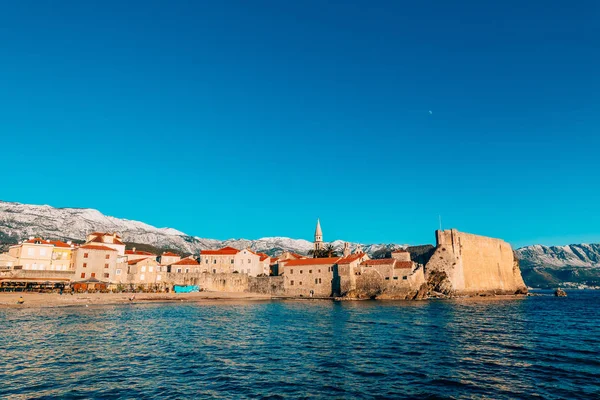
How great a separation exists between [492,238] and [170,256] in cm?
8005

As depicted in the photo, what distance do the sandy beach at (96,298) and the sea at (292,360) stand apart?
1589 centimetres

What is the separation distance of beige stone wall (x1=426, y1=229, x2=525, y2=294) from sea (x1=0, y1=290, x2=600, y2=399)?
51.2 m

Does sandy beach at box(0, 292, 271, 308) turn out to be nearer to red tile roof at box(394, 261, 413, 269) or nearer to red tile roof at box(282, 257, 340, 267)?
red tile roof at box(282, 257, 340, 267)

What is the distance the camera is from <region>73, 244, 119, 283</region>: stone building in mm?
70375

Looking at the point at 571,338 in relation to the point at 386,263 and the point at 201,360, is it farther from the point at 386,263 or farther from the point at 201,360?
the point at 386,263

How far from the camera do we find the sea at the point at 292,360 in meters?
15.4

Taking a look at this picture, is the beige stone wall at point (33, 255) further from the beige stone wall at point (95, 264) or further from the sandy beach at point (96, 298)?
the sandy beach at point (96, 298)

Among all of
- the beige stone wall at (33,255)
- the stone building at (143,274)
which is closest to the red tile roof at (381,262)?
the stone building at (143,274)

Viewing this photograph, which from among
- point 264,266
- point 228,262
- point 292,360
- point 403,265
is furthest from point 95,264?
point 292,360

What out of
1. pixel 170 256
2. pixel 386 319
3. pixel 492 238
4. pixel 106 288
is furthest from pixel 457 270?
pixel 106 288

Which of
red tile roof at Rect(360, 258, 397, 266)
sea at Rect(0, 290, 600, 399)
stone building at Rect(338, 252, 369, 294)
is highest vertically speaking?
red tile roof at Rect(360, 258, 397, 266)

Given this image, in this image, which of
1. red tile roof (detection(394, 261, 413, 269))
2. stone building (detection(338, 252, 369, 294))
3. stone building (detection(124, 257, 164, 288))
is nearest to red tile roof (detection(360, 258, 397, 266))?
red tile roof (detection(394, 261, 413, 269))

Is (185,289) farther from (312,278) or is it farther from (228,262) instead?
(312,278)

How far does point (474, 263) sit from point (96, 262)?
8159 cm
